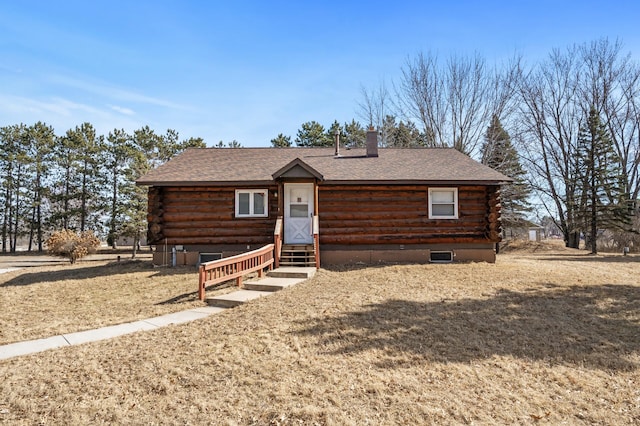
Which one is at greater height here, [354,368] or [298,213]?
[298,213]

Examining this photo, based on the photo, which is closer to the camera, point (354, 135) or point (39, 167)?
point (39, 167)

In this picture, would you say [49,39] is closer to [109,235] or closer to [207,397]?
[207,397]

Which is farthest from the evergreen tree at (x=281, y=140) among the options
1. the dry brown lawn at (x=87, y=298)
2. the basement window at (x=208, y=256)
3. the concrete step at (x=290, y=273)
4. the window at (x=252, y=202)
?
the concrete step at (x=290, y=273)

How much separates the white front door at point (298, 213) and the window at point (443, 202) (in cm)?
484

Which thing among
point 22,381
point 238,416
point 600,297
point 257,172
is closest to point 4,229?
point 257,172

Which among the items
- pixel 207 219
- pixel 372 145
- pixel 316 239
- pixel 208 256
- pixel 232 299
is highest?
pixel 372 145

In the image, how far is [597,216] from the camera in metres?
23.6

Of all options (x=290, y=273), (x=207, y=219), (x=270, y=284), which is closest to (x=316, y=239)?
(x=290, y=273)

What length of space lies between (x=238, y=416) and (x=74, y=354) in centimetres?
309

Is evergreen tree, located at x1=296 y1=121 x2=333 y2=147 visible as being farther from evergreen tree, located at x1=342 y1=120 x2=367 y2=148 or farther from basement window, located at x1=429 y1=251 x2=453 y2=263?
basement window, located at x1=429 y1=251 x2=453 y2=263

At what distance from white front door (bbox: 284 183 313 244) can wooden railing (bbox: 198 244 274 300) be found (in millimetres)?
2620

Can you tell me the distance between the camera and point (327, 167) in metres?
15.5

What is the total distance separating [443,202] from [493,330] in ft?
28.8

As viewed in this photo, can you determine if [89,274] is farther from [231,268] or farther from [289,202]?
[289,202]
